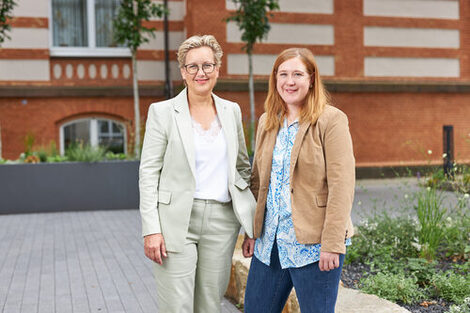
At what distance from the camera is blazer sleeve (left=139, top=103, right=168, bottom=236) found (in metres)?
2.84

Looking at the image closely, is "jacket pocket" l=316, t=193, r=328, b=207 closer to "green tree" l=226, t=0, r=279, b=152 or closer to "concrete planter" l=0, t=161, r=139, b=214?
"concrete planter" l=0, t=161, r=139, b=214

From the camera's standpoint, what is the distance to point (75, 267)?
20.2 feet

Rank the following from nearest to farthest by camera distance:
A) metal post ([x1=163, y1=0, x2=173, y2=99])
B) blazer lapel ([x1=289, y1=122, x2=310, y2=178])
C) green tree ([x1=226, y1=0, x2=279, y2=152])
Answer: blazer lapel ([x1=289, y1=122, x2=310, y2=178])
green tree ([x1=226, y1=0, x2=279, y2=152])
metal post ([x1=163, y1=0, x2=173, y2=99])

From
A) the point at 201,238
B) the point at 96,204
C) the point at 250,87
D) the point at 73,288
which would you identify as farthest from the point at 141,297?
the point at 250,87

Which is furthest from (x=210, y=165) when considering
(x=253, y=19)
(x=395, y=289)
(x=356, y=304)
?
(x=253, y=19)

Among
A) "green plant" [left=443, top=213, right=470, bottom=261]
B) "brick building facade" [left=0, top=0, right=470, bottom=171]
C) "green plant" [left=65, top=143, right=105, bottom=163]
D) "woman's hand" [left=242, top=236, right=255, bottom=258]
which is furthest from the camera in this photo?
"brick building facade" [left=0, top=0, right=470, bottom=171]

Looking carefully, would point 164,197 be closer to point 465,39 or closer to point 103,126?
point 103,126

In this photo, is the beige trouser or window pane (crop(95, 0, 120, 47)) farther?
window pane (crop(95, 0, 120, 47))

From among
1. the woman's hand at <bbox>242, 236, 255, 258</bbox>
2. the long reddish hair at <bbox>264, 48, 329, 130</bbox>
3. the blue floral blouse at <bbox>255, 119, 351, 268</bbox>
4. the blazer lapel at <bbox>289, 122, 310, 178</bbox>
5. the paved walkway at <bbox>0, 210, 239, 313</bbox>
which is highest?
the long reddish hair at <bbox>264, 48, 329, 130</bbox>

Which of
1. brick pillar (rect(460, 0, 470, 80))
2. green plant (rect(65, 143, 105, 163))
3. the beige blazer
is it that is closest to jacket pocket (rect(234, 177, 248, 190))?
the beige blazer

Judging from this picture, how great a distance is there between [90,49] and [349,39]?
666 cm

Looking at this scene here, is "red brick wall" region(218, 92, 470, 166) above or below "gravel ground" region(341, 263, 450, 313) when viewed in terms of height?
above

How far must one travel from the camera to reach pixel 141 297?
16.6ft

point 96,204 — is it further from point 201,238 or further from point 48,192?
point 201,238
